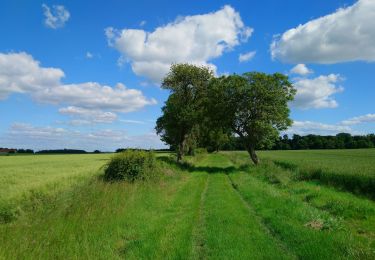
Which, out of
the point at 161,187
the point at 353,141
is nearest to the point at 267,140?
the point at 161,187

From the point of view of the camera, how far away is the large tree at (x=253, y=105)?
4234 centimetres

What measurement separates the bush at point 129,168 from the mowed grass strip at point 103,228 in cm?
618

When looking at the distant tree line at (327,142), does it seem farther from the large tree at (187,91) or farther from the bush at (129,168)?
the bush at (129,168)

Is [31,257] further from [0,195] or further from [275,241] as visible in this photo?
[0,195]

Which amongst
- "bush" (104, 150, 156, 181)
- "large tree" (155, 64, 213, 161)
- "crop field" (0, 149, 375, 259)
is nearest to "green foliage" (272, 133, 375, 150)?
"large tree" (155, 64, 213, 161)

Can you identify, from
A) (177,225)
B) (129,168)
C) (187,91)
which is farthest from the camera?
(187,91)

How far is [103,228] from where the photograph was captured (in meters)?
12.2

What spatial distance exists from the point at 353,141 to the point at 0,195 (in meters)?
146

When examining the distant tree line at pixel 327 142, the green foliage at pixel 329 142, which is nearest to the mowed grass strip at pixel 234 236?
the distant tree line at pixel 327 142

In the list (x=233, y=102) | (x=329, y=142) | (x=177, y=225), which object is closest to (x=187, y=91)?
(x=233, y=102)

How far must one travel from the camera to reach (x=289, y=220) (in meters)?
13.3

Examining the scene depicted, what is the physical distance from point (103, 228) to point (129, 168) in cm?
1297

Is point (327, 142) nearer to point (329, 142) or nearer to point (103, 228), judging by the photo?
point (329, 142)

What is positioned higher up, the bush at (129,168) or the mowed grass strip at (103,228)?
the bush at (129,168)
